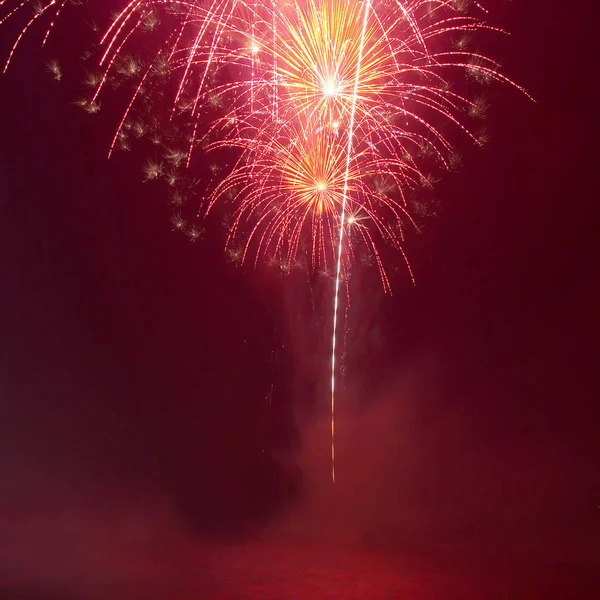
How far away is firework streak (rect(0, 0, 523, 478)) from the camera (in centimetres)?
441

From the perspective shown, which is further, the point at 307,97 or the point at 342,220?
the point at 342,220

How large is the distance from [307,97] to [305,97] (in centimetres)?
1

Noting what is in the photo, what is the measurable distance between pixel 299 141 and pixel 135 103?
41.7 inches

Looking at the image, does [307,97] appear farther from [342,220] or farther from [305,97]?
[342,220]

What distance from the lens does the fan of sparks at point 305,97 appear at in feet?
14.5

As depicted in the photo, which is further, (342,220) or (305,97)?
(342,220)

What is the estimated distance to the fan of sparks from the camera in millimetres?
4414

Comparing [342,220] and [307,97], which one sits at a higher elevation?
[307,97]

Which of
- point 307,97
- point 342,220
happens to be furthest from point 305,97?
point 342,220

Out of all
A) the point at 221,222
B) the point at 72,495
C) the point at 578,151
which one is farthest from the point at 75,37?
the point at 578,151

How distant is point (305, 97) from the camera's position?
450 cm

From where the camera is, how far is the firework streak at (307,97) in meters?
4.41

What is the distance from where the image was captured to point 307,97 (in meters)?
4.49

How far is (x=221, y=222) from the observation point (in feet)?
17.0
